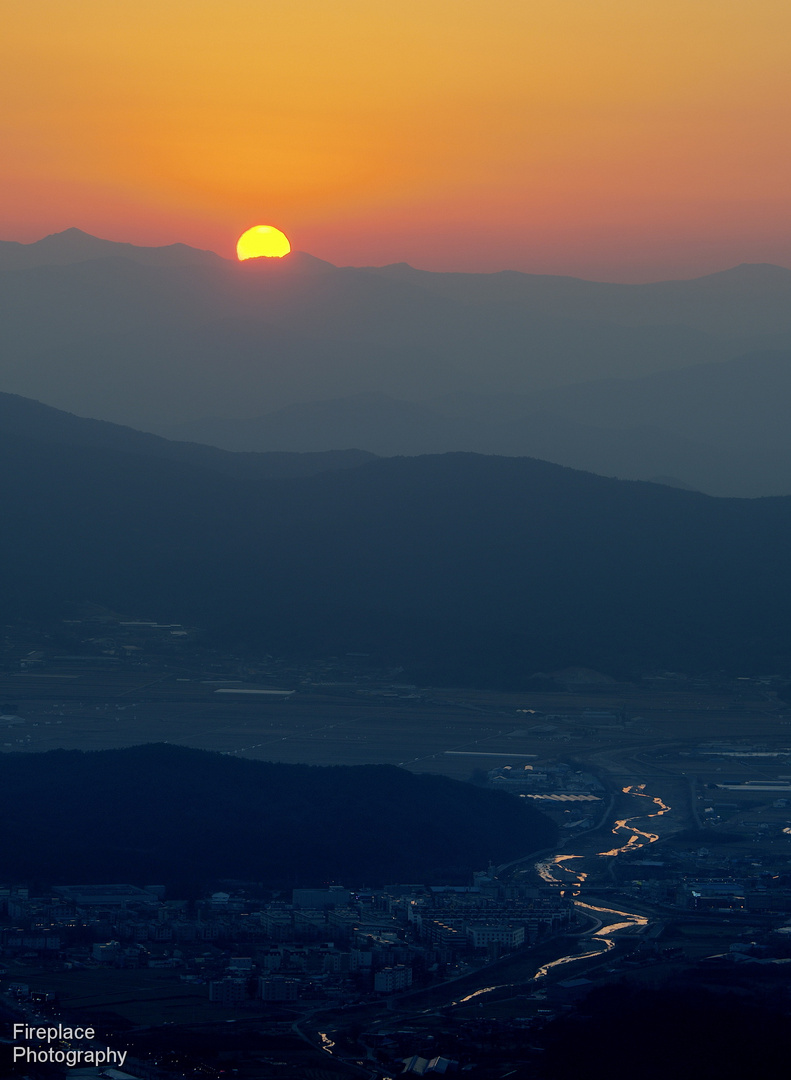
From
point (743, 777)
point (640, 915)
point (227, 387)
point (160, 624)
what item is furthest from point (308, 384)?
point (640, 915)

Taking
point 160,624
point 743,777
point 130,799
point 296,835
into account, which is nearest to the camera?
point 296,835

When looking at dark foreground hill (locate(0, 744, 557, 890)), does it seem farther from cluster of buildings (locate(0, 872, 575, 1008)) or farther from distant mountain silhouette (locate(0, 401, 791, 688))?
distant mountain silhouette (locate(0, 401, 791, 688))

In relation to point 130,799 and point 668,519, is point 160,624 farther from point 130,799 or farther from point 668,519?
point 130,799

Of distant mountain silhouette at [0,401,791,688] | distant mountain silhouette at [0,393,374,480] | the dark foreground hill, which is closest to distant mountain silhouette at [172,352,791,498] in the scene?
distant mountain silhouette at [0,393,374,480]

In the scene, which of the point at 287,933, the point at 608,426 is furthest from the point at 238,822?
the point at 608,426

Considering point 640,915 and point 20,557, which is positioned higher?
point 20,557

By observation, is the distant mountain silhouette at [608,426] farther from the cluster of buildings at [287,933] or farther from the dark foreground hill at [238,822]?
the cluster of buildings at [287,933]

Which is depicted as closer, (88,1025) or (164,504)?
(88,1025)
